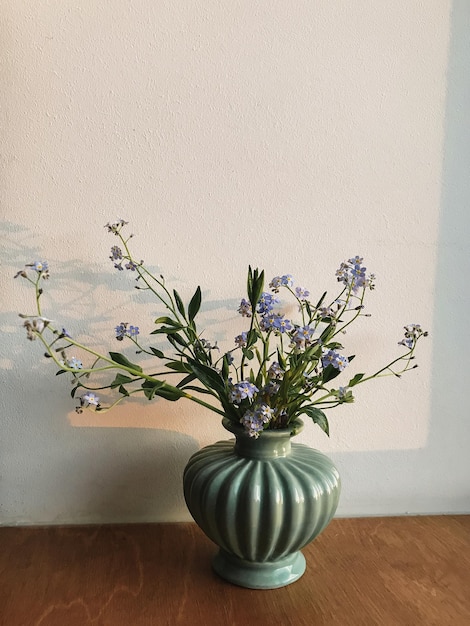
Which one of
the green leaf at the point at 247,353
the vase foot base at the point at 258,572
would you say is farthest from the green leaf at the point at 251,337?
the vase foot base at the point at 258,572

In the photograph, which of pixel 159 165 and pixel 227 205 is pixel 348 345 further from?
pixel 159 165

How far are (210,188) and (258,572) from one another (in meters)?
0.58

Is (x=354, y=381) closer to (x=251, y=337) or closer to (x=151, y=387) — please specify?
(x=251, y=337)

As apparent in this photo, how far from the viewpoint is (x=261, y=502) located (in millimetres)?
811

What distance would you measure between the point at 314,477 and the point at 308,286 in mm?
333

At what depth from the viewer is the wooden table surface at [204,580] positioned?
0.80 metres

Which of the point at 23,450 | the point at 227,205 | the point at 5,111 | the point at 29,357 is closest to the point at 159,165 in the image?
the point at 227,205

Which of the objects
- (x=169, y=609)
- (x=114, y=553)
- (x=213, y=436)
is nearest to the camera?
(x=169, y=609)

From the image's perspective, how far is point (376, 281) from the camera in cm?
106

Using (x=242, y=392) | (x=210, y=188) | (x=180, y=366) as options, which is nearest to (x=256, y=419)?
(x=242, y=392)

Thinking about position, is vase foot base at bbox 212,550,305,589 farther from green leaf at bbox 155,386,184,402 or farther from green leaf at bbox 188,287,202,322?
green leaf at bbox 188,287,202,322

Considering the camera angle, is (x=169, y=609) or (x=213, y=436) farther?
(x=213, y=436)

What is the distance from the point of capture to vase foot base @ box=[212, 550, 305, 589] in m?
0.86

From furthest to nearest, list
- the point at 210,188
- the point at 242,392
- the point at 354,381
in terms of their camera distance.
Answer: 1. the point at 210,188
2. the point at 354,381
3. the point at 242,392
